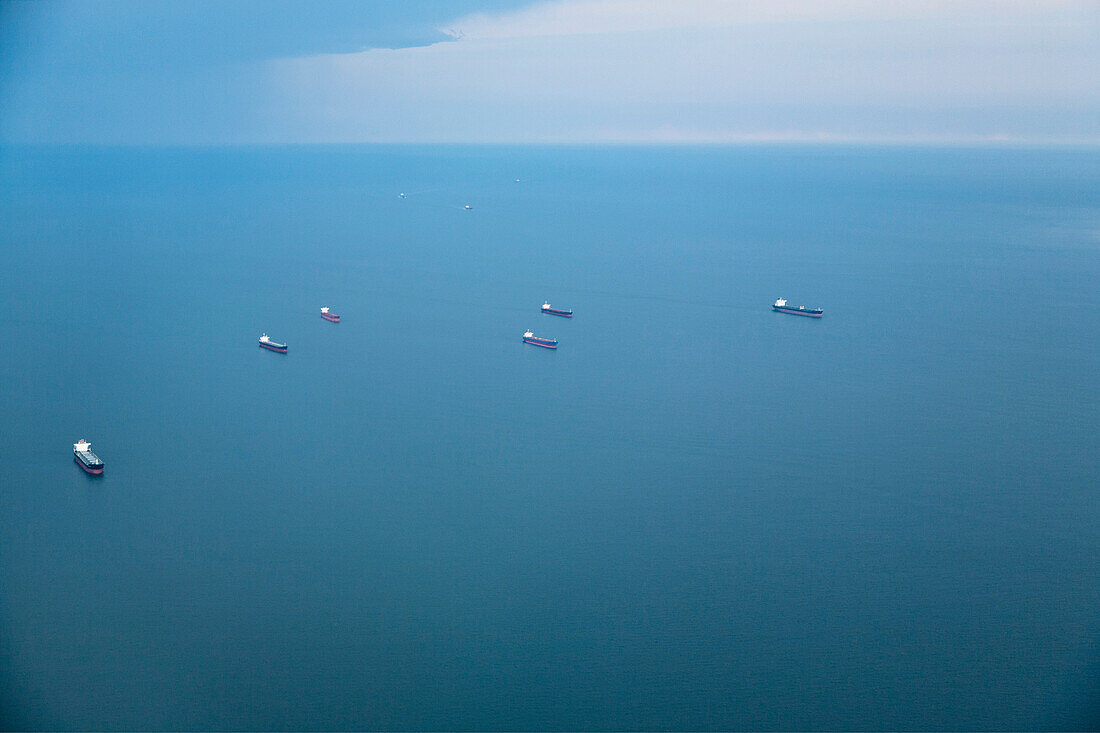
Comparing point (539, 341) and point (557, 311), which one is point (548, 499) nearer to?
point (539, 341)

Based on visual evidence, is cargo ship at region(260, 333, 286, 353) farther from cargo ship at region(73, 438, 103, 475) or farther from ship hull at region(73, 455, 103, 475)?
ship hull at region(73, 455, 103, 475)

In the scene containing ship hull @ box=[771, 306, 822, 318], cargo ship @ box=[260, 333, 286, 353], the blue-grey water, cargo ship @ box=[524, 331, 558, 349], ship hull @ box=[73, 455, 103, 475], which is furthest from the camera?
ship hull @ box=[771, 306, 822, 318]

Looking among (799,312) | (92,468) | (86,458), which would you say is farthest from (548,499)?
(799,312)

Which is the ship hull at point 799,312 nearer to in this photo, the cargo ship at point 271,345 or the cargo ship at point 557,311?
the cargo ship at point 557,311

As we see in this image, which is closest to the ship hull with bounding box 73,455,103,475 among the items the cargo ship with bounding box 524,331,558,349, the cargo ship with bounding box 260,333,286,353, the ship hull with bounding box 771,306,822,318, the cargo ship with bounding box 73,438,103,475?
the cargo ship with bounding box 73,438,103,475

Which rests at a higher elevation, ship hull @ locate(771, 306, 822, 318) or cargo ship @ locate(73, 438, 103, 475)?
ship hull @ locate(771, 306, 822, 318)

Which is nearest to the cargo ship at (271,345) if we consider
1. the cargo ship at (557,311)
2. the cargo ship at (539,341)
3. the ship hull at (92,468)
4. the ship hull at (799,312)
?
the cargo ship at (539,341)
